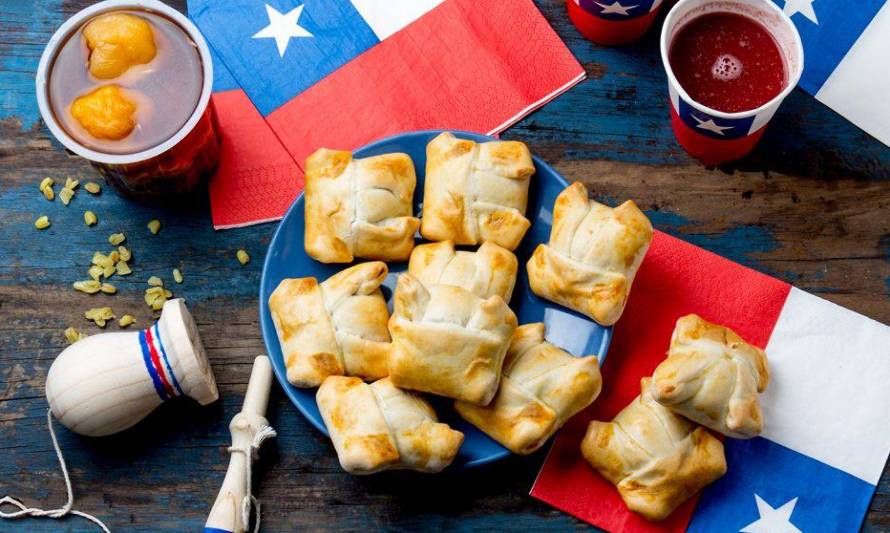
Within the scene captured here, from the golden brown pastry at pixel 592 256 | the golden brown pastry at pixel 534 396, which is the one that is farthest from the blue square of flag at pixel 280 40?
the golden brown pastry at pixel 534 396

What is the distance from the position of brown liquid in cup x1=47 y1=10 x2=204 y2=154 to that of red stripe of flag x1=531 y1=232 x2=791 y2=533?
0.93 metres

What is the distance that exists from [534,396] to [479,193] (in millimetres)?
385

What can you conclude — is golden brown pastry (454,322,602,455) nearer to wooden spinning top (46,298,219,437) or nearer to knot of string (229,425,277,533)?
knot of string (229,425,277,533)

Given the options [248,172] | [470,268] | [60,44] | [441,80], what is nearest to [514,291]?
[470,268]

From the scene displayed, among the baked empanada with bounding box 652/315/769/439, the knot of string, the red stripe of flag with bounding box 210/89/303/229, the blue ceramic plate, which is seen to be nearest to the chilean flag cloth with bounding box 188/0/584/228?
the red stripe of flag with bounding box 210/89/303/229

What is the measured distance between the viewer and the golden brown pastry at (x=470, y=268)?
179cm

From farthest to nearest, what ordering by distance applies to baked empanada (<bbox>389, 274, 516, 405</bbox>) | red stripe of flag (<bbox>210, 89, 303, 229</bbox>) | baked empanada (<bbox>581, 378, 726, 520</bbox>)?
red stripe of flag (<bbox>210, 89, 303, 229</bbox>)
baked empanada (<bbox>581, 378, 726, 520</bbox>)
baked empanada (<bbox>389, 274, 516, 405</bbox>)

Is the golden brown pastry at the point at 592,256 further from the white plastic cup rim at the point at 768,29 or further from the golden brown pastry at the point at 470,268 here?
the white plastic cup rim at the point at 768,29

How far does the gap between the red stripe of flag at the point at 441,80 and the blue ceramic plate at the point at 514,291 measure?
16 centimetres

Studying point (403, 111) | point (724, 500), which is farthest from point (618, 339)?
point (403, 111)

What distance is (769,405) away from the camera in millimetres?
1931

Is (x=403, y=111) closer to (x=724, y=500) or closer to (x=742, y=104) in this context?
(x=742, y=104)

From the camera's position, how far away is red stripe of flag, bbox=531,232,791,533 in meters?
1.90

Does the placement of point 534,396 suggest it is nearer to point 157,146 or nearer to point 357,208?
point 357,208
